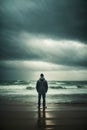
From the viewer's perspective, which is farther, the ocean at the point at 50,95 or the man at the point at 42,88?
the ocean at the point at 50,95

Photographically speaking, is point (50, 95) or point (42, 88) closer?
point (42, 88)

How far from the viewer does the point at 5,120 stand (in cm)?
761

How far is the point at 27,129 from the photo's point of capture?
6168 mm

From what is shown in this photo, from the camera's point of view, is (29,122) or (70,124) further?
(29,122)

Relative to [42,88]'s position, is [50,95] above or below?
below

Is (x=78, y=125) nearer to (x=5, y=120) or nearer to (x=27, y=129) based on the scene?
(x=27, y=129)

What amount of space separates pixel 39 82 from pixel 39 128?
458cm

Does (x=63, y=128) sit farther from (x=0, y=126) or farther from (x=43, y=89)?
(x=43, y=89)

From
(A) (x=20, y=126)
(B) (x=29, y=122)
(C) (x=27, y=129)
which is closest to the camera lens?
(C) (x=27, y=129)

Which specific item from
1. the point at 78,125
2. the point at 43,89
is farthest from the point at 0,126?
the point at 43,89

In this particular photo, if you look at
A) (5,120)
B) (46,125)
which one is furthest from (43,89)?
(46,125)

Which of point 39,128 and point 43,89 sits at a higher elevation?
point 43,89

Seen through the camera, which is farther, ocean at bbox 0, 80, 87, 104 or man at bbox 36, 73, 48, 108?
ocean at bbox 0, 80, 87, 104

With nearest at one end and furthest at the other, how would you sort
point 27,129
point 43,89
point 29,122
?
1. point 27,129
2. point 29,122
3. point 43,89
